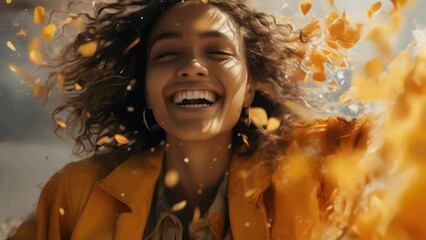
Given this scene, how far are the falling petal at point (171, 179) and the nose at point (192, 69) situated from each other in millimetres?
389

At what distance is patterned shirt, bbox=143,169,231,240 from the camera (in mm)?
2658

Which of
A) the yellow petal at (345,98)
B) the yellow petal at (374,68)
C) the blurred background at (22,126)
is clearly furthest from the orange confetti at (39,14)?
the yellow petal at (374,68)

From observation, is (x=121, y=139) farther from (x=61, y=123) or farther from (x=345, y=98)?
(x=345, y=98)

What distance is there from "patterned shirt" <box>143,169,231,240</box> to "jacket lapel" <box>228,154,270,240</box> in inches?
2.4

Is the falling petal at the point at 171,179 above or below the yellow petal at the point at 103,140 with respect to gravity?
above

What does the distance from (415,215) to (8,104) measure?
268 cm

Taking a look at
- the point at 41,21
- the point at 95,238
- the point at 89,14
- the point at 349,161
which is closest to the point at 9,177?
the point at 41,21

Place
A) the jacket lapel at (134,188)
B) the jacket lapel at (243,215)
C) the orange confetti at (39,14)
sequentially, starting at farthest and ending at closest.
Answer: the orange confetti at (39,14) < the jacket lapel at (134,188) < the jacket lapel at (243,215)

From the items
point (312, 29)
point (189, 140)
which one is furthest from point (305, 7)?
point (189, 140)

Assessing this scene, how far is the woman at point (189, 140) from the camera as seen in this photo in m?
2.59

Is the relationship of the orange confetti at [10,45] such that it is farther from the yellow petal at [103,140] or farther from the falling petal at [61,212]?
the falling petal at [61,212]

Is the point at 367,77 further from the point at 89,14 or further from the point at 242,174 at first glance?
the point at 89,14

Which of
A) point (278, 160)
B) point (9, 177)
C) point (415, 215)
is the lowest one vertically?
point (9, 177)

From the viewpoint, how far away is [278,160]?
2.69 metres
